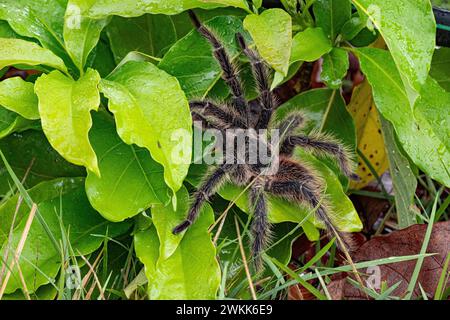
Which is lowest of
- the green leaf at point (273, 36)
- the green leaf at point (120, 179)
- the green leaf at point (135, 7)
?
the green leaf at point (120, 179)

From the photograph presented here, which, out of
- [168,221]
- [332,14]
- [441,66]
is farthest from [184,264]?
[441,66]

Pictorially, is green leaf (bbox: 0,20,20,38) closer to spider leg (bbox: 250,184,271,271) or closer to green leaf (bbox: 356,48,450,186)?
spider leg (bbox: 250,184,271,271)

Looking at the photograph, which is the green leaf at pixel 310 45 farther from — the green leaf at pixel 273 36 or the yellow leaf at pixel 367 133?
the yellow leaf at pixel 367 133

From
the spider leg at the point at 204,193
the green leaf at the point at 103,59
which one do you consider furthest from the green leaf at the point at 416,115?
the green leaf at the point at 103,59

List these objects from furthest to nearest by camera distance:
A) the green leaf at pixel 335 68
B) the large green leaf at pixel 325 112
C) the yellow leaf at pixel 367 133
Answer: the yellow leaf at pixel 367 133
the large green leaf at pixel 325 112
the green leaf at pixel 335 68

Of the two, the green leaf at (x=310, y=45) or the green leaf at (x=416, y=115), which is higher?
the green leaf at (x=310, y=45)

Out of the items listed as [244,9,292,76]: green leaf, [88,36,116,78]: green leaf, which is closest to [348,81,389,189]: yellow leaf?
[244,9,292,76]: green leaf
